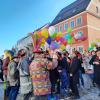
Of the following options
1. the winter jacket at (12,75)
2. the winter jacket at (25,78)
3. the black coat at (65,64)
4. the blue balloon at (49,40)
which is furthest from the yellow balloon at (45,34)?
the winter jacket at (25,78)

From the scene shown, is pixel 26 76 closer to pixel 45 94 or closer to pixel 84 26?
pixel 45 94

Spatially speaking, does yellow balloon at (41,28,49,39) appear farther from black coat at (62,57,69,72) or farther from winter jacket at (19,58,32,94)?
winter jacket at (19,58,32,94)

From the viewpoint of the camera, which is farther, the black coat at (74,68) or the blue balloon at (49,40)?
the blue balloon at (49,40)

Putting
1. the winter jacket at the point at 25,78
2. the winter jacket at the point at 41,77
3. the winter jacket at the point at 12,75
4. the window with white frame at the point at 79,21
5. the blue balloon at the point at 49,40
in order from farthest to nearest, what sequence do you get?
the window with white frame at the point at 79,21 < the blue balloon at the point at 49,40 < the winter jacket at the point at 12,75 < the winter jacket at the point at 25,78 < the winter jacket at the point at 41,77

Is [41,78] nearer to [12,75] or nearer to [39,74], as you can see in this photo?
[39,74]

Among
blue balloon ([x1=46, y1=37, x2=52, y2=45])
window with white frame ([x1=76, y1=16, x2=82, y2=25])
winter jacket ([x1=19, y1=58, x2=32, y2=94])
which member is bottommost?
winter jacket ([x1=19, y1=58, x2=32, y2=94])

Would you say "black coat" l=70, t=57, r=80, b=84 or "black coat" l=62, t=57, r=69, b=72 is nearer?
"black coat" l=70, t=57, r=80, b=84

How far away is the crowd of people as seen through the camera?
17.0ft

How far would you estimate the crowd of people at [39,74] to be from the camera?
5188mm

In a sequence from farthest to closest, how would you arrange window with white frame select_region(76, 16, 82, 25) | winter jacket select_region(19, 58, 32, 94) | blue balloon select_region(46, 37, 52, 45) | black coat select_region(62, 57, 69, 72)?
window with white frame select_region(76, 16, 82, 25) < blue balloon select_region(46, 37, 52, 45) < black coat select_region(62, 57, 69, 72) < winter jacket select_region(19, 58, 32, 94)

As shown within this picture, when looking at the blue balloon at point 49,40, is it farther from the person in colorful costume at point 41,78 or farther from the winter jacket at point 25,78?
the person in colorful costume at point 41,78

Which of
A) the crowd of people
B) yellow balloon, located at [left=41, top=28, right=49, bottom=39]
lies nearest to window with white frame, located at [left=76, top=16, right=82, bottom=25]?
the crowd of people

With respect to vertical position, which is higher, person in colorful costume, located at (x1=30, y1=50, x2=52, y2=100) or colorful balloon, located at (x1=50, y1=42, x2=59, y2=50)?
colorful balloon, located at (x1=50, y1=42, x2=59, y2=50)

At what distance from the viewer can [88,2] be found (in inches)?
1556
